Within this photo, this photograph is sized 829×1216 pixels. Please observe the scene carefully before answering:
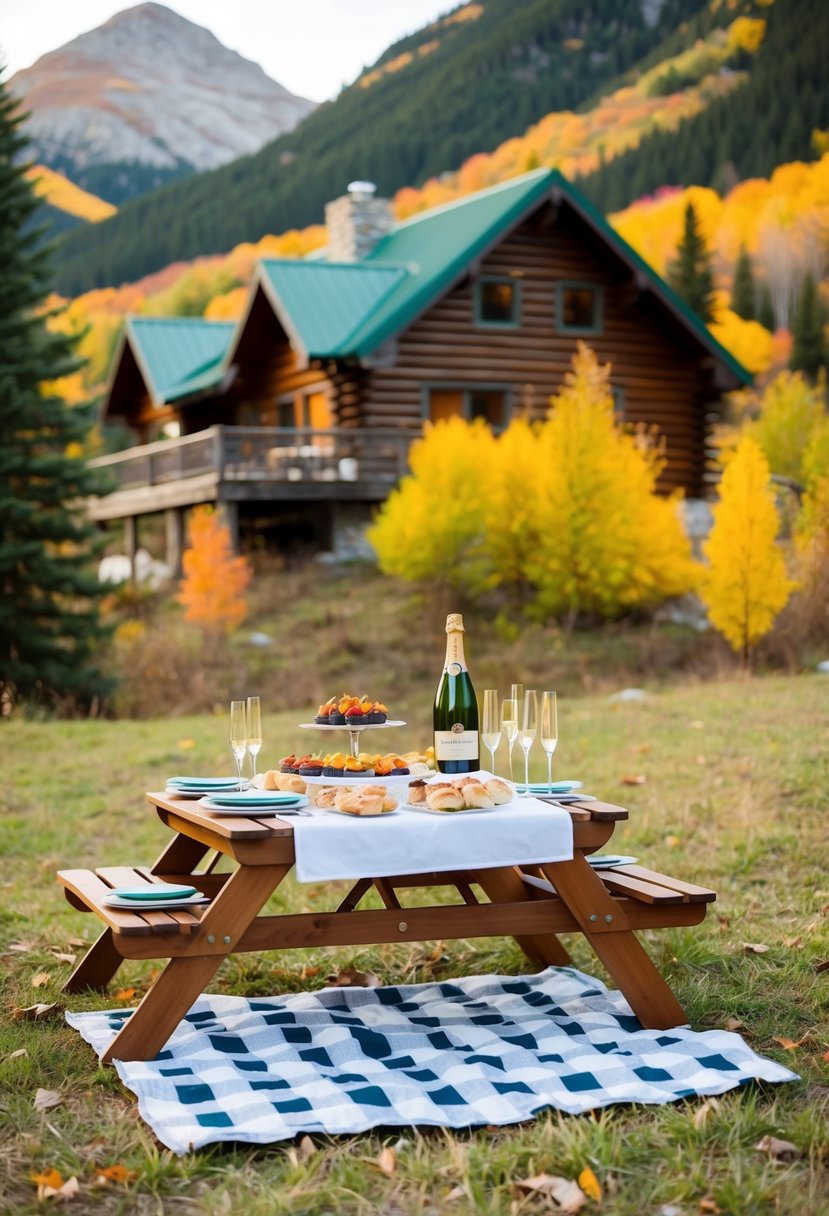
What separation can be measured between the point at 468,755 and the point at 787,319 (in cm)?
5509

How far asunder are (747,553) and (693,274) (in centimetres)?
2989

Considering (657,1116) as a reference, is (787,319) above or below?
above

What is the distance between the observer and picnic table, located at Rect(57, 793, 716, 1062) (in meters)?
4.66

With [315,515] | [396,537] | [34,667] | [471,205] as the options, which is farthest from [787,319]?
[34,667]

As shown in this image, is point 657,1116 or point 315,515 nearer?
point 657,1116

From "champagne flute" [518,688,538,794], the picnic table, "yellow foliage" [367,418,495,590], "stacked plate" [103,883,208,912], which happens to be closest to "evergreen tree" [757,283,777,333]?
"yellow foliage" [367,418,495,590]

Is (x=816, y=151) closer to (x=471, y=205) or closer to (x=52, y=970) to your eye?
(x=471, y=205)

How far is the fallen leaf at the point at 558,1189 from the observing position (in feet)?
12.6

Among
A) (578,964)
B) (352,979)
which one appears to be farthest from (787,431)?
(352,979)

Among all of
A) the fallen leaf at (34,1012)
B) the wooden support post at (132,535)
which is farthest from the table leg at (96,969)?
the wooden support post at (132,535)

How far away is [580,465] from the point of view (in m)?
19.1

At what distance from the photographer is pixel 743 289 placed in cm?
5441

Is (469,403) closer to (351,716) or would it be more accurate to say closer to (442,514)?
(442,514)

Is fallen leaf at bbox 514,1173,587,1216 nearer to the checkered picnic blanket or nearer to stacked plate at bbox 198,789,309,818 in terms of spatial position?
the checkered picnic blanket
